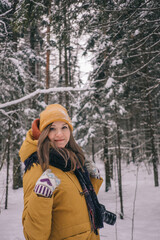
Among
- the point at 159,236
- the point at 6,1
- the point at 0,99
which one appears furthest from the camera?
the point at 0,99

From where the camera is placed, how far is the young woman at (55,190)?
3.99 ft

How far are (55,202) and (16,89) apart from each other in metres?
7.65

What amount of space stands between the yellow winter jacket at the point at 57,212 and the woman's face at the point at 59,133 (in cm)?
24

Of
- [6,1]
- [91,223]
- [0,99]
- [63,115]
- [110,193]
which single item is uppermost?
[6,1]

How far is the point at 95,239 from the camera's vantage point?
1594 mm

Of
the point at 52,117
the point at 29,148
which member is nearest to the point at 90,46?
the point at 52,117

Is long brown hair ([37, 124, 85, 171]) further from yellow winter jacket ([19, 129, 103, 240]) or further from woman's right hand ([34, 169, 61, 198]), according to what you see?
woman's right hand ([34, 169, 61, 198])

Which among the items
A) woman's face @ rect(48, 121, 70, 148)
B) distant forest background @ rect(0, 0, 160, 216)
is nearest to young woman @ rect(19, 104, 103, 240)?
woman's face @ rect(48, 121, 70, 148)

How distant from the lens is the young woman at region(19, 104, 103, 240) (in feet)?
3.99

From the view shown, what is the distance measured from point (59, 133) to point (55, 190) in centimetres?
61

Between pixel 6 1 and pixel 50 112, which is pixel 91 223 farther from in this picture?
pixel 6 1

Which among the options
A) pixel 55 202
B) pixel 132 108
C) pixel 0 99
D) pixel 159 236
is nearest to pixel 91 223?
pixel 55 202

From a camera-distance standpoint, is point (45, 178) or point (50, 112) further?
point (50, 112)

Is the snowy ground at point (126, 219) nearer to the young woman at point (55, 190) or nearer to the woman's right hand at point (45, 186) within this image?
the young woman at point (55, 190)
